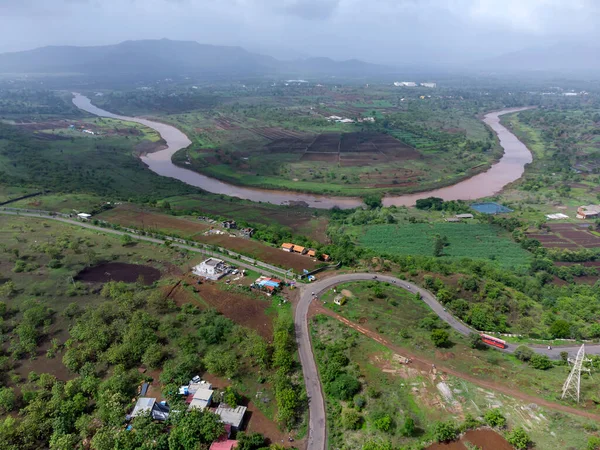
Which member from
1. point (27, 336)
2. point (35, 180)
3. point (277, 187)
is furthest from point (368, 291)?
point (35, 180)

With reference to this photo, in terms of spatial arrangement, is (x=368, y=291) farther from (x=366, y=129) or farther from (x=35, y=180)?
(x=366, y=129)

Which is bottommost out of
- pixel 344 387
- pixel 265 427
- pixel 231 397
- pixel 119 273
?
pixel 265 427

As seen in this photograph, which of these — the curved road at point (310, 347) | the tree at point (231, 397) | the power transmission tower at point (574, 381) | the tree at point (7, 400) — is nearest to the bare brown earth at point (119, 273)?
the tree at point (7, 400)

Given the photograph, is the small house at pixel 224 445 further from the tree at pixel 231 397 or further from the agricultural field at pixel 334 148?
the agricultural field at pixel 334 148

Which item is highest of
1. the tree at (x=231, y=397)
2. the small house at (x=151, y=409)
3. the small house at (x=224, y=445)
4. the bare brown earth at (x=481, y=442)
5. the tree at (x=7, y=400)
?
the bare brown earth at (x=481, y=442)

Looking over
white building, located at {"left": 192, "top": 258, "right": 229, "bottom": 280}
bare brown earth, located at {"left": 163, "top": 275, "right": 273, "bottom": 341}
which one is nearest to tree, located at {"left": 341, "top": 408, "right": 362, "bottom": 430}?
bare brown earth, located at {"left": 163, "top": 275, "right": 273, "bottom": 341}

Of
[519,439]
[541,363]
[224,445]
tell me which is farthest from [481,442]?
[224,445]

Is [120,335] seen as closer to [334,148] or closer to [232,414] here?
[232,414]
